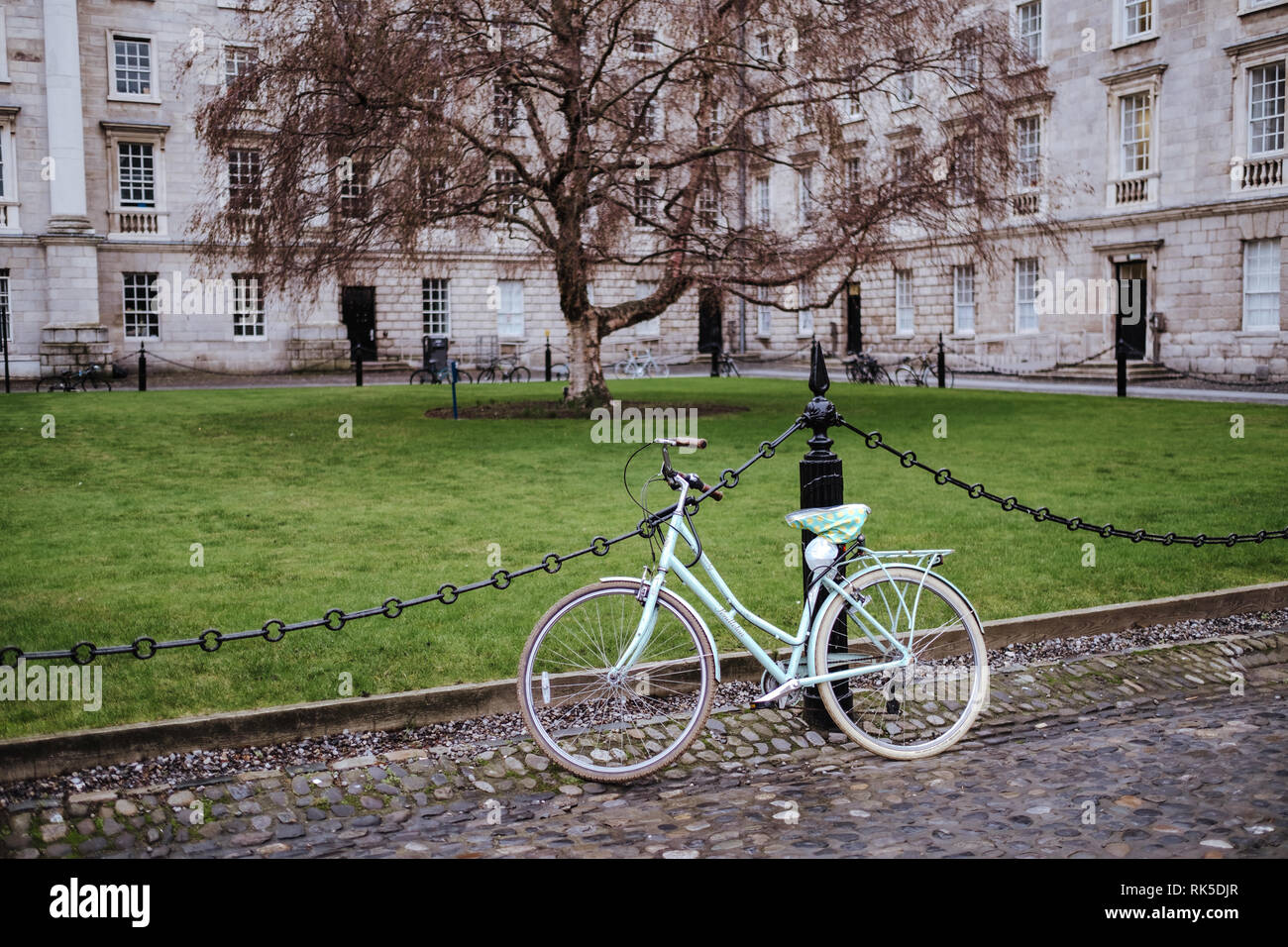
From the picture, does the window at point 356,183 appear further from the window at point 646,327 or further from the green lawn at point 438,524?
the window at point 646,327

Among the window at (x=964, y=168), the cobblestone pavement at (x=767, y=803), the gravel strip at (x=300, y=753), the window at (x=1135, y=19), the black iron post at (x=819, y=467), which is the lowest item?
the cobblestone pavement at (x=767, y=803)

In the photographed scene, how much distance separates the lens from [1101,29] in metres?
33.8

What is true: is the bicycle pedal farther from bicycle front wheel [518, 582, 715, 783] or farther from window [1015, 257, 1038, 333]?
window [1015, 257, 1038, 333]

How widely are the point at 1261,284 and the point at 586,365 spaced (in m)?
18.6

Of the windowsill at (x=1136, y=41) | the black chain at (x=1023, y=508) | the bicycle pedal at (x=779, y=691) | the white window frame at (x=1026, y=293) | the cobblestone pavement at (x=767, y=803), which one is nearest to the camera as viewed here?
the cobblestone pavement at (x=767, y=803)

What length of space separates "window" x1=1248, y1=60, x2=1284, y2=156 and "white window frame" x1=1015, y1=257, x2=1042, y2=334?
727cm

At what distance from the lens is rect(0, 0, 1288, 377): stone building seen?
3067cm

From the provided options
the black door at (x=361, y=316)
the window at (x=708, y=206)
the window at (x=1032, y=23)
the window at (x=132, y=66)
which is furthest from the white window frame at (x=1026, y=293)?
the window at (x=132, y=66)

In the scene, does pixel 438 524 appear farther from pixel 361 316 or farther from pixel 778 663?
pixel 361 316

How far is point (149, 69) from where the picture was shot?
39594mm

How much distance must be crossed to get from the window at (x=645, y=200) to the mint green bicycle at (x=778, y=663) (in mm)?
14585

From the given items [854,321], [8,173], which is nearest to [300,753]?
[8,173]

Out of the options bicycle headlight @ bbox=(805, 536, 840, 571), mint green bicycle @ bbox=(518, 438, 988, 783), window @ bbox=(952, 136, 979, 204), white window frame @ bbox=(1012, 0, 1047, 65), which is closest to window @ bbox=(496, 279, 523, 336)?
white window frame @ bbox=(1012, 0, 1047, 65)

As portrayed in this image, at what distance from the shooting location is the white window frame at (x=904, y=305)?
41.6 m
